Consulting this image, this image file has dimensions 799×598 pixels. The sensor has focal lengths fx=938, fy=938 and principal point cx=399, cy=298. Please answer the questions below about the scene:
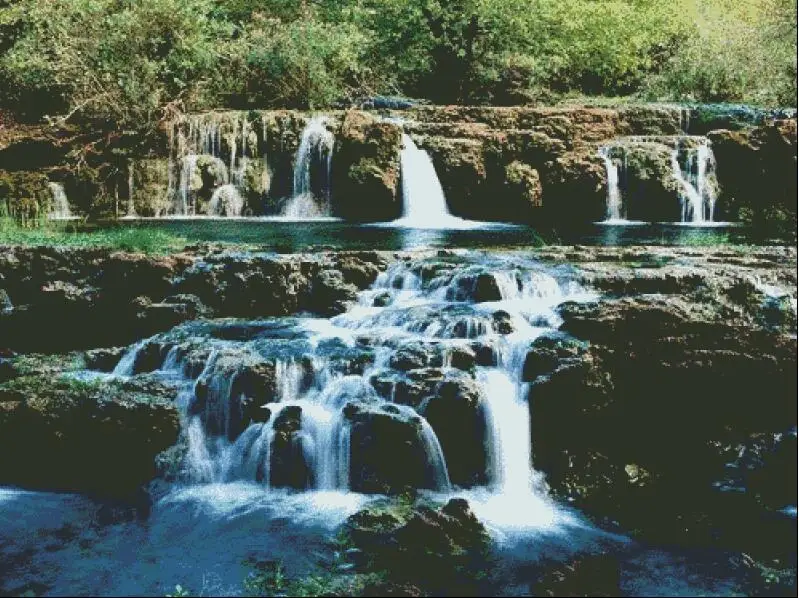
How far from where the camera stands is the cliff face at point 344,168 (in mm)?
17438

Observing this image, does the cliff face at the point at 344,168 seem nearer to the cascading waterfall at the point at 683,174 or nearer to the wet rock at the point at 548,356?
the cascading waterfall at the point at 683,174

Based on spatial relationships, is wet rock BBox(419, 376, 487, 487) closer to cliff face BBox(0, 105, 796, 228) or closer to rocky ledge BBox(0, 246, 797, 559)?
rocky ledge BBox(0, 246, 797, 559)

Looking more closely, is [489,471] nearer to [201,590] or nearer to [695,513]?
[695,513]

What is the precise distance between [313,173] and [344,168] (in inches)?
27.6

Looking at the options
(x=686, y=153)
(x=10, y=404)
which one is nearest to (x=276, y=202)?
(x=686, y=153)

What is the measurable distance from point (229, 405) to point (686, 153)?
11666 mm

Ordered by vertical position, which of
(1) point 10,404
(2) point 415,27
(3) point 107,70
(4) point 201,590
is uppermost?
(2) point 415,27

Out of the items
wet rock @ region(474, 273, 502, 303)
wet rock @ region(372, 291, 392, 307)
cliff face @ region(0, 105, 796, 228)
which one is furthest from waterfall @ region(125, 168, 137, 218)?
wet rock @ region(474, 273, 502, 303)

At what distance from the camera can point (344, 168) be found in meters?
18.1

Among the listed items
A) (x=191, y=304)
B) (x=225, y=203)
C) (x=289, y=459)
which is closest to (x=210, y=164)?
(x=225, y=203)

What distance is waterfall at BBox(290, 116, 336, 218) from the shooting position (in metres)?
18.2

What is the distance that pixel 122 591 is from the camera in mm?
6637

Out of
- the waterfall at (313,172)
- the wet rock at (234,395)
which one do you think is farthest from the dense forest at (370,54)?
→ the wet rock at (234,395)

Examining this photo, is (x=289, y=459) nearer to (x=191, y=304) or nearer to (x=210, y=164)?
(x=191, y=304)
